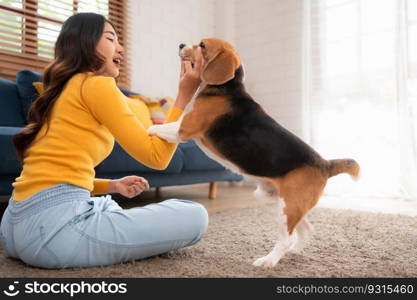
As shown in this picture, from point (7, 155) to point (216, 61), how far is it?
1.49 metres

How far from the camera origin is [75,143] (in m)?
1.54

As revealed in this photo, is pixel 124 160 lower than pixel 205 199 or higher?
higher

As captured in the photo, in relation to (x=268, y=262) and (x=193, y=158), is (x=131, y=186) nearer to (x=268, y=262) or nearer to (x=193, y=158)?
(x=268, y=262)

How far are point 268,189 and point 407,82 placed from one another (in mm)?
3409

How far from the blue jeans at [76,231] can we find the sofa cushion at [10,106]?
2.02 m

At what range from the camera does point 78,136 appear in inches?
60.9

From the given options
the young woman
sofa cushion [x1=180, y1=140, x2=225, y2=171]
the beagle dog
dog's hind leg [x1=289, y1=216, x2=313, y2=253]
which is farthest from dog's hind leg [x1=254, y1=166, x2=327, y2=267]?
sofa cushion [x1=180, y1=140, x2=225, y2=171]

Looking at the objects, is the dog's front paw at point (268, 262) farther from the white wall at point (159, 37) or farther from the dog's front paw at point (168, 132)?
the white wall at point (159, 37)

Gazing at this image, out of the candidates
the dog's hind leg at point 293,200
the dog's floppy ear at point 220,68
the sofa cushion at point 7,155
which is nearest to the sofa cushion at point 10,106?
the sofa cushion at point 7,155

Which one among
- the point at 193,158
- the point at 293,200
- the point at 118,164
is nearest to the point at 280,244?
the point at 293,200

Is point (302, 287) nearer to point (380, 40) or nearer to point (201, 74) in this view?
point (201, 74)

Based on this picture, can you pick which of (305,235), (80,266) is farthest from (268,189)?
(80,266)

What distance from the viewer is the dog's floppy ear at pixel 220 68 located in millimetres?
1732

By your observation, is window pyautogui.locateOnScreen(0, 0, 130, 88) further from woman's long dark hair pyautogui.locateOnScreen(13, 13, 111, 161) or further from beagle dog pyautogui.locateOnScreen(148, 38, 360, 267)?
beagle dog pyautogui.locateOnScreen(148, 38, 360, 267)
